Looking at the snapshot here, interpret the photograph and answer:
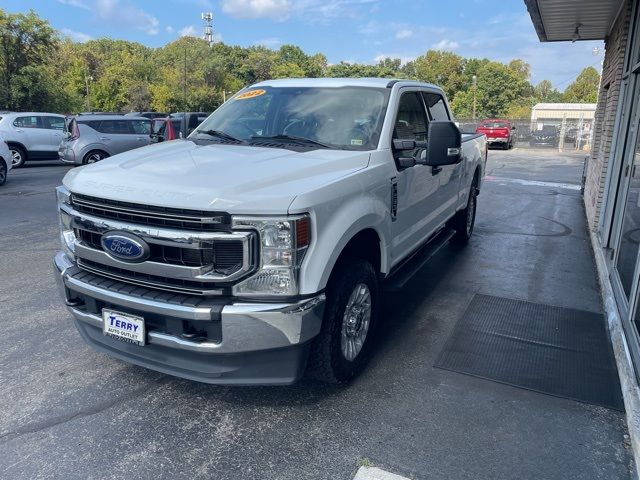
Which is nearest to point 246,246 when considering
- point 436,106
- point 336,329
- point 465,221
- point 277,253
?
point 277,253

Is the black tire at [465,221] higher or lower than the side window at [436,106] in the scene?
lower

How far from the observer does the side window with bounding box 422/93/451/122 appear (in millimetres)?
5112

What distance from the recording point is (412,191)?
4277 millimetres

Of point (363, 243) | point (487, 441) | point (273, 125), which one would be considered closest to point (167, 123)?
point (273, 125)

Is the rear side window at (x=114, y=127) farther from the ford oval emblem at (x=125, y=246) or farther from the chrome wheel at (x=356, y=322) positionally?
the chrome wheel at (x=356, y=322)

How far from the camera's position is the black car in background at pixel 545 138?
94.6 feet

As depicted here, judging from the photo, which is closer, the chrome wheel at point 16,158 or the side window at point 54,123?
the chrome wheel at point 16,158

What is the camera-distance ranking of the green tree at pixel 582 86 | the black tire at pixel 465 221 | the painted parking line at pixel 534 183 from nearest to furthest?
1. the black tire at pixel 465 221
2. the painted parking line at pixel 534 183
3. the green tree at pixel 582 86

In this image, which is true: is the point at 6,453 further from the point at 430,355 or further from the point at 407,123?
the point at 407,123

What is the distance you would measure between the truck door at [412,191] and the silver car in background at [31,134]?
49.1ft

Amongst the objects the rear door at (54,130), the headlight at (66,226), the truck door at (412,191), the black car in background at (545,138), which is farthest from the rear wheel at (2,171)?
the black car in background at (545,138)

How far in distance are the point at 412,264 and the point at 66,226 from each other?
2.92 meters

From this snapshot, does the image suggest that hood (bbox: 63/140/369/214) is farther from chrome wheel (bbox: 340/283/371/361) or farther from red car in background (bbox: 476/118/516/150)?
red car in background (bbox: 476/118/516/150)

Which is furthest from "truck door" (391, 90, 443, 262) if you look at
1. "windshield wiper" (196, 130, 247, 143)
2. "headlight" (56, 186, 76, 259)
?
"headlight" (56, 186, 76, 259)
